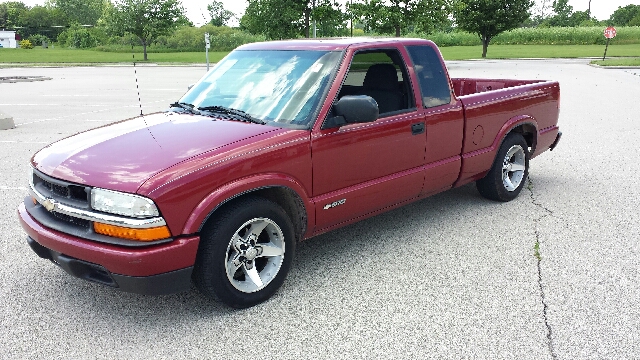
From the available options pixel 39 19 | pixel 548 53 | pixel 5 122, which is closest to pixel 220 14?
pixel 39 19

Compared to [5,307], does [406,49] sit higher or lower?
higher

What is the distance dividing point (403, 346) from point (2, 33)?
418ft

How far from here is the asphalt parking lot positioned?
A: 126 inches

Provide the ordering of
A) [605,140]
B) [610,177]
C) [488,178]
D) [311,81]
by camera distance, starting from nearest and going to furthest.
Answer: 1. [311,81]
2. [488,178]
3. [610,177]
4. [605,140]

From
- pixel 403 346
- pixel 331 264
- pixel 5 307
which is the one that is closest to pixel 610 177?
pixel 331 264

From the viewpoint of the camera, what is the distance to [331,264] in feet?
14.5

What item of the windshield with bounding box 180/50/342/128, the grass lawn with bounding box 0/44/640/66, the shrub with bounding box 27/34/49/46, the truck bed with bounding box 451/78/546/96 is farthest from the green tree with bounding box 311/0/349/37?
the shrub with bounding box 27/34/49/46

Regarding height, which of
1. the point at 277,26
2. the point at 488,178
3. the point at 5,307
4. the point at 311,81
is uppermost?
the point at 277,26

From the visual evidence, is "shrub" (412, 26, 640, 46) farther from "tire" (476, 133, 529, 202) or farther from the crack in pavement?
"tire" (476, 133, 529, 202)

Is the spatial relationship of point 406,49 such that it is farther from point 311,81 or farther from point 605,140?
point 605,140

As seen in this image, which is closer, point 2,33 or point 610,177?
point 610,177

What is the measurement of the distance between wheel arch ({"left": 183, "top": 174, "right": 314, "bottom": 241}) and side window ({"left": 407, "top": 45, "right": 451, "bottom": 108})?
1.60 m

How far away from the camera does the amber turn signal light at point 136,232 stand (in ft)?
10.2

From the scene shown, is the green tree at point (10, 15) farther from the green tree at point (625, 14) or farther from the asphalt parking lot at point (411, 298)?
the asphalt parking lot at point (411, 298)
